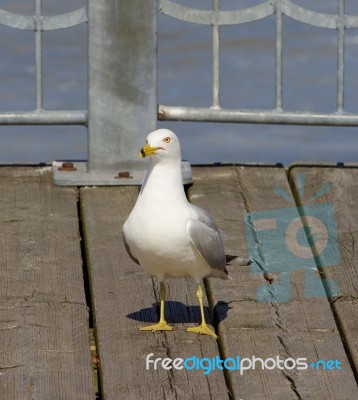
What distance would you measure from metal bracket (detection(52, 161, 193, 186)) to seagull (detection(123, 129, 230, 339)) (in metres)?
1.61

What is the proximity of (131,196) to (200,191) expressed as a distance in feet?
1.25

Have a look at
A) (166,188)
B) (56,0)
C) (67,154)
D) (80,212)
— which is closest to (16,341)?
(166,188)

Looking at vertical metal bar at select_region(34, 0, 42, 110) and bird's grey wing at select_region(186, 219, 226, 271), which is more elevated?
vertical metal bar at select_region(34, 0, 42, 110)

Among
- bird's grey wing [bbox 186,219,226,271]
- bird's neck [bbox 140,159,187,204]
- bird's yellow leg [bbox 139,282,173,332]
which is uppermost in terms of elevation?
bird's neck [bbox 140,159,187,204]

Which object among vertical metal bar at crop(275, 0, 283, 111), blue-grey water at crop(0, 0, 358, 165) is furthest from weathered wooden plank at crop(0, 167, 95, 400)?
blue-grey water at crop(0, 0, 358, 165)

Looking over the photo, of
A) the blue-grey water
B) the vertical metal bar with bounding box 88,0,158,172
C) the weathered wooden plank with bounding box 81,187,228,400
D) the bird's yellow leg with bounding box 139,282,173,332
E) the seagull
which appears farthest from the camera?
the blue-grey water

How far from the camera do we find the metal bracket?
284 inches

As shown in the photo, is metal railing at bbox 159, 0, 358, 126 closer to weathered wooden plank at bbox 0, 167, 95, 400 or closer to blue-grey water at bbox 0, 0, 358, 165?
weathered wooden plank at bbox 0, 167, 95, 400

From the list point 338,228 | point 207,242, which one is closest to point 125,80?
point 338,228

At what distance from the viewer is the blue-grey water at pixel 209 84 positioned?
9250 millimetres

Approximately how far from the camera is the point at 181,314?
5805 mm

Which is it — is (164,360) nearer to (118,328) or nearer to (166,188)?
(118,328)

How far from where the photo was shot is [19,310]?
5.68 m

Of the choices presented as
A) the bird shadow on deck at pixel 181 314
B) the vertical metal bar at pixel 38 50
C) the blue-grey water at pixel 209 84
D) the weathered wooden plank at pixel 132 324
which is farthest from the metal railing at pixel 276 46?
the bird shadow on deck at pixel 181 314
